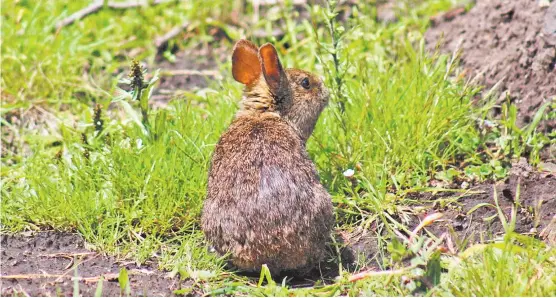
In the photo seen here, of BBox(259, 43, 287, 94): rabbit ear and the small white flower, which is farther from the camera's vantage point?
the small white flower

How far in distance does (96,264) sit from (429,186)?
216 cm

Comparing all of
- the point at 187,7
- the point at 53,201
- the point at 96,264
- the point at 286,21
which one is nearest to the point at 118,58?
the point at 187,7

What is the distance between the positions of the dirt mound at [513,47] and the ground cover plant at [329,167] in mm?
143

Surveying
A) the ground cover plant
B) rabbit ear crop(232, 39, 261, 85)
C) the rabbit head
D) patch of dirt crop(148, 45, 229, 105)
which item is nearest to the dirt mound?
the ground cover plant

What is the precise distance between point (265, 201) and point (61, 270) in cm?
121

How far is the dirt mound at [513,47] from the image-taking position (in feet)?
18.2

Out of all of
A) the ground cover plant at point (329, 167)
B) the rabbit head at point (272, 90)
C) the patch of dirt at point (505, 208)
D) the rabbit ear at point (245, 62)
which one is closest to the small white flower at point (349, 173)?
the ground cover plant at point (329, 167)

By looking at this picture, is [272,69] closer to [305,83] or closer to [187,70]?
[305,83]

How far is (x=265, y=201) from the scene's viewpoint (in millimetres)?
4309

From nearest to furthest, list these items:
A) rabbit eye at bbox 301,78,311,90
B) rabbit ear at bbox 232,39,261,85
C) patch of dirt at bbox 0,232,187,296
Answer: patch of dirt at bbox 0,232,187,296 → rabbit ear at bbox 232,39,261,85 → rabbit eye at bbox 301,78,311,90

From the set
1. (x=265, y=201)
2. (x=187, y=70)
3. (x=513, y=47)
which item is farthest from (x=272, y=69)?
(x=187, y=70)

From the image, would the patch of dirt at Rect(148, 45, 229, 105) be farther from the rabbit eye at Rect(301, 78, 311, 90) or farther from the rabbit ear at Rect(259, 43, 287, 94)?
the rabbit ear at Rect(259, 43, 287, 94)

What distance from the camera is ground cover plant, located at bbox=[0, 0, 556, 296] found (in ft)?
13.9

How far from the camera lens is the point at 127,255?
470 cm
